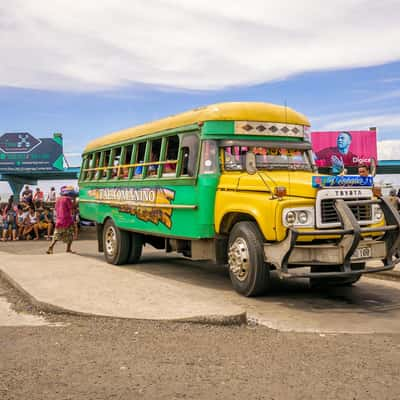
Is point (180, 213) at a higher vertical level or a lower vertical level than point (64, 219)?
higher

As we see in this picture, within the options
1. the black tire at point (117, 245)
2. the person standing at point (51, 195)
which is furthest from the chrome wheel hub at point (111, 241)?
the person standing at point (51, 195)

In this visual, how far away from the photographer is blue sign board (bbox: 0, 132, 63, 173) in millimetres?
37938

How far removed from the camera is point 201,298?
693 centimetres

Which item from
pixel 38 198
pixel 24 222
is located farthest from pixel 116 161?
pixel 38 198

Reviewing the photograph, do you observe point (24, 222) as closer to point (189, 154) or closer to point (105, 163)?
point (105, 163)

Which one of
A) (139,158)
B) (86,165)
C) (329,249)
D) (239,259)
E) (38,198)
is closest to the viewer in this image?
(329,249)

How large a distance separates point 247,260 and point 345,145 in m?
30.0

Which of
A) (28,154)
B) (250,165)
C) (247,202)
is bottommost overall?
(247,202)

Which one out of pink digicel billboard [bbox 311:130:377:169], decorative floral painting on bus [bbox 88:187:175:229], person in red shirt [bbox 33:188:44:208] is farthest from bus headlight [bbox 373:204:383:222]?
pink digicel billboard [bbox 311:130:377:169]

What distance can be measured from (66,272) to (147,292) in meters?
2.38

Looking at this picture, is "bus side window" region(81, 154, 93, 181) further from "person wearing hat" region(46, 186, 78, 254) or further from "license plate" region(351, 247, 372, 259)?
"license plate" region(351, 247, 372, 259)

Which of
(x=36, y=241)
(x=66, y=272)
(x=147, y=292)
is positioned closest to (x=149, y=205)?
(x=66, y=272)

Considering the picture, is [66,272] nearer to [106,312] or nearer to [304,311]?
[106,312]

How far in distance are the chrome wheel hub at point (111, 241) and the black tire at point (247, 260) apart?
4285mm
